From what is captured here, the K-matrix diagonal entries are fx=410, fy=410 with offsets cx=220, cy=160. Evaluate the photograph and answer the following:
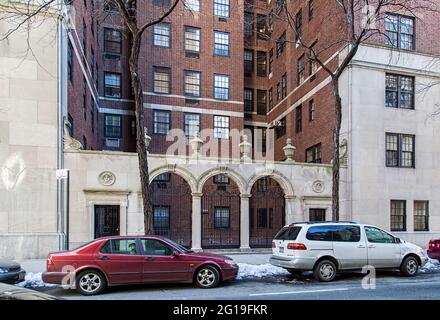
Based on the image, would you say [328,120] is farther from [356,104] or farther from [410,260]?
[410,260]

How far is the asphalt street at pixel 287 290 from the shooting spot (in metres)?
9.47

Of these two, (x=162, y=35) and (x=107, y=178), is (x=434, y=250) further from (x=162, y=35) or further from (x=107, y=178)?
(x=162, y=35)

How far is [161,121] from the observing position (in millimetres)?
30797

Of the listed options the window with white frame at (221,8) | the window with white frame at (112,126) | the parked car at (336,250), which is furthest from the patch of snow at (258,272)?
the window with white frame at (221,8)

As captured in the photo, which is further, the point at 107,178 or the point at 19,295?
the point at 107,178

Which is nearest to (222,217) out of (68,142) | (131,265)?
(68,142)

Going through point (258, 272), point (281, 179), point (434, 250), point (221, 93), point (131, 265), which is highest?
point (221, 93)

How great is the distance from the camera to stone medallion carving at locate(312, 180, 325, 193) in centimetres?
2000

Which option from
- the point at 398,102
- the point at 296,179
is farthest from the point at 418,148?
the point at 296,179

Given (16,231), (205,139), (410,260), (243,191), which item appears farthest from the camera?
(205,139)

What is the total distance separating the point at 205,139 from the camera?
31.5 metres

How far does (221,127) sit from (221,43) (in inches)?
259

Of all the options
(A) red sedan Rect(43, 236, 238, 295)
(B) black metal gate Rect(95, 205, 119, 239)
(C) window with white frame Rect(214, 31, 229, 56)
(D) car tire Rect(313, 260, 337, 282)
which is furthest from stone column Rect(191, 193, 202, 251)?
(C) window with white frame Rect(214, 31, 229, 56)

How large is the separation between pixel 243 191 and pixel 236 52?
16874 mm
